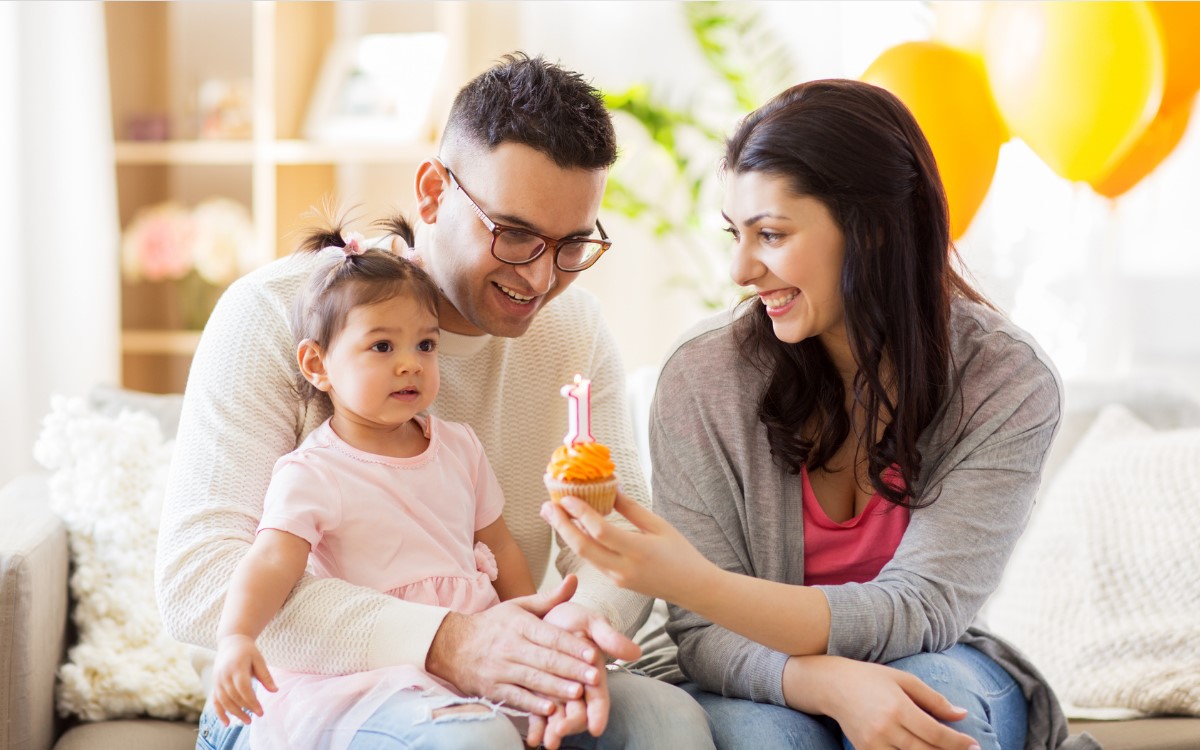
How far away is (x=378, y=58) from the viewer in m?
3.98

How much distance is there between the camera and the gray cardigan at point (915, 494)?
1627 mm

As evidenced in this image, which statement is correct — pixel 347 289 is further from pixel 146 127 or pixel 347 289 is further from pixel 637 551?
pixel 146 127

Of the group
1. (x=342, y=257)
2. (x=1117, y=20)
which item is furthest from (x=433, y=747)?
(x=1117, y=20)

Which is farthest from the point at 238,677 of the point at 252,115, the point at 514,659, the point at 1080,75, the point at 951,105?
the point at 252,115

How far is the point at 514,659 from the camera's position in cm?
150

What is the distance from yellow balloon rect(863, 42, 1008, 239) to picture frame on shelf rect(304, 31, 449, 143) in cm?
179

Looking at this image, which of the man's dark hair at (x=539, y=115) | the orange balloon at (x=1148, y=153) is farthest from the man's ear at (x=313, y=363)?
the orange balloon at (x=1148, y=153)

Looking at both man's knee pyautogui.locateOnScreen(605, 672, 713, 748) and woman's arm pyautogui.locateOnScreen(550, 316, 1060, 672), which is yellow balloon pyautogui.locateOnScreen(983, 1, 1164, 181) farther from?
man's knee pyautogui.locateOnScreen(605, 672, 713, 748)

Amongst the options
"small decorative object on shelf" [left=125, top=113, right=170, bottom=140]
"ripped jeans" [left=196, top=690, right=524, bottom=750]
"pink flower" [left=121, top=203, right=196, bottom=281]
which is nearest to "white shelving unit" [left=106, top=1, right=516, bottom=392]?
"small decorative object on shelf" [left=125, top=113, right=170, bottom=140]

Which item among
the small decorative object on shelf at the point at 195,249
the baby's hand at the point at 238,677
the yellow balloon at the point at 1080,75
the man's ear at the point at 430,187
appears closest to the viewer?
the baby's hand at the point at 238,677

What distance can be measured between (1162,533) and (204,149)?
3.14 meters

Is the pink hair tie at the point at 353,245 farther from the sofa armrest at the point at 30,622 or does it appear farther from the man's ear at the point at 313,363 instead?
the sofa armrest at the point at 30,622

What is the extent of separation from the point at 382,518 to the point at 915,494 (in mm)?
782

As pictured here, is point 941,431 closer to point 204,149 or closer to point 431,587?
point 431,587
